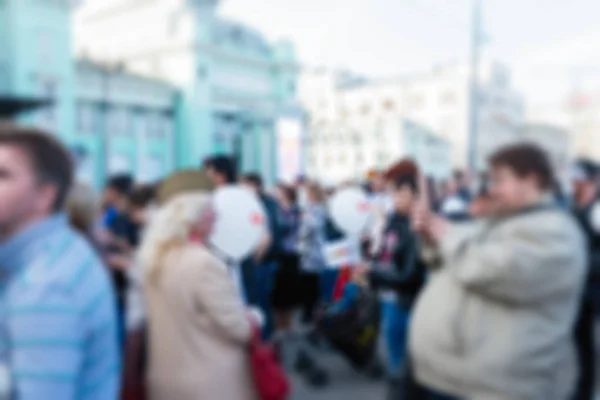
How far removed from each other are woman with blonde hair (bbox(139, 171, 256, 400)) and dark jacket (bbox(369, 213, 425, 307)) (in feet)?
4.06

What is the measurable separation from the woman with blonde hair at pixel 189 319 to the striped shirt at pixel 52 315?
0.96m

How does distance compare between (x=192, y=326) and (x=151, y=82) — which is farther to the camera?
(x=151, y=82)

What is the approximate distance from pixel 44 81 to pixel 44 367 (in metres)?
24.0

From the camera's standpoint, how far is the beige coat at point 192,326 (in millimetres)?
2408

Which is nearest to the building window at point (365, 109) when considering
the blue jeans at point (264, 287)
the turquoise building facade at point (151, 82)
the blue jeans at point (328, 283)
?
the turquoise building facade at point (151, 82)

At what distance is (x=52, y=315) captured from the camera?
1275 mm

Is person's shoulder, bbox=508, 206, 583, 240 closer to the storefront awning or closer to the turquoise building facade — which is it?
the storefront awning

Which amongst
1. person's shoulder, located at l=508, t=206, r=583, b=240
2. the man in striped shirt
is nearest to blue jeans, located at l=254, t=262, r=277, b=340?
person's shoulder, located at l=508, t=206, r=583, b=240

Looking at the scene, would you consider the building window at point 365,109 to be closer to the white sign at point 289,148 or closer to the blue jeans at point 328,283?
the white sign at point 289,148

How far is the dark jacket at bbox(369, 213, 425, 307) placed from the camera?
339cm

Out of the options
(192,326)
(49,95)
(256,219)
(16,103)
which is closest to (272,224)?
(256,219)

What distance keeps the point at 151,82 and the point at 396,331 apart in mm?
28553

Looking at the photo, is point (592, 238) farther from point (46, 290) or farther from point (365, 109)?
point (365, 109)

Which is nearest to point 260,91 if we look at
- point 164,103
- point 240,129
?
point 240,129
